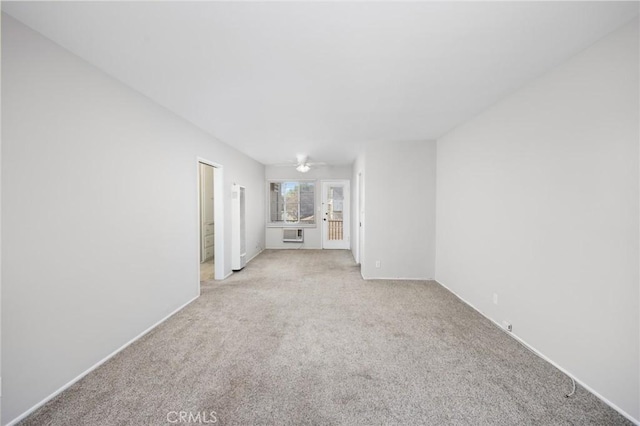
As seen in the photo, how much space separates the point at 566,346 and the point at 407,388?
1303 mm

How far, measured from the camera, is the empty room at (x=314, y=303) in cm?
156

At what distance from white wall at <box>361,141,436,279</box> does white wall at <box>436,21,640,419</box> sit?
1.39 m

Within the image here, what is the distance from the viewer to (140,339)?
8.20 feet

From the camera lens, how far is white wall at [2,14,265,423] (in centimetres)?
155

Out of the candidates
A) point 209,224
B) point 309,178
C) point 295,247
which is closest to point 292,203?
point 309,178

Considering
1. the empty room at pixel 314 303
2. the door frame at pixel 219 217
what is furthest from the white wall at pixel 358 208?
the door frame at pixel 219 217

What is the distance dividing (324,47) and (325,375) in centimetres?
244

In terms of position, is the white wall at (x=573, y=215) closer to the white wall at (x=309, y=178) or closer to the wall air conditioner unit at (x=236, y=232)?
the wall air conditioner unit at (x=236, y=232)

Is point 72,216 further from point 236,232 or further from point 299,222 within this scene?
point 299,222

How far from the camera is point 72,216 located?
1.88 m

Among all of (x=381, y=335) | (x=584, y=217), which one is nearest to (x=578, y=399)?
(x=584, y=217)

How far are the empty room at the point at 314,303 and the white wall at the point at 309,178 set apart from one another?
3975 mm

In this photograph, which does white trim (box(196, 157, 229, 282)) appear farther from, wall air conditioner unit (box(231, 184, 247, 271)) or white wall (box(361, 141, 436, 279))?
white wall (box(361, 141, 436, 279))

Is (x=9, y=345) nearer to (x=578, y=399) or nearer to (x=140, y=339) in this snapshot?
(x=140, y=339)
